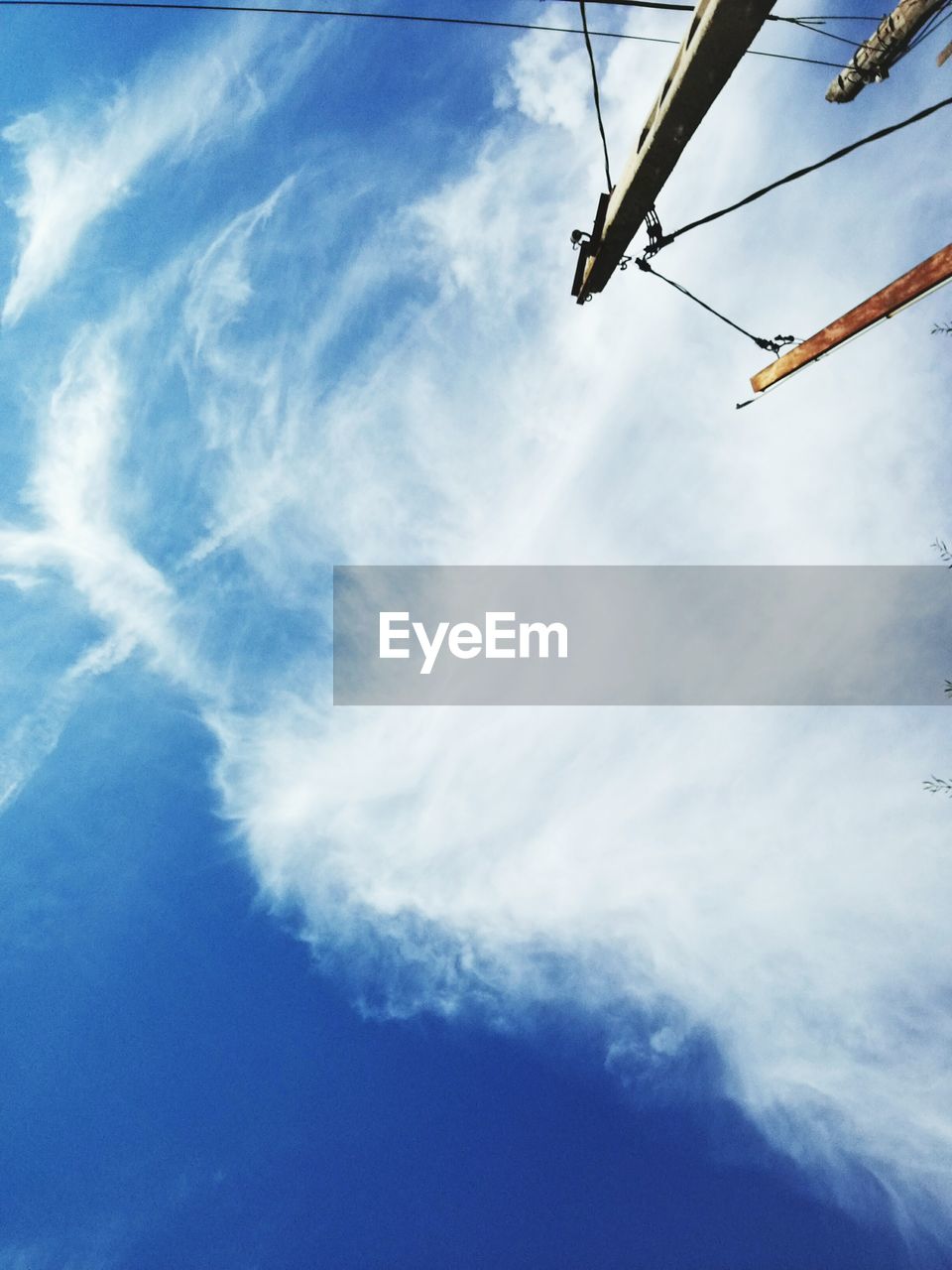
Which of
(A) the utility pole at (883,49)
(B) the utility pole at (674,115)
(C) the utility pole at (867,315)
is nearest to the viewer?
(B) the utility pole at (674,115)

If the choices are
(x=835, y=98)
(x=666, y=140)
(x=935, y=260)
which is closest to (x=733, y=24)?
(x=666, y=140)

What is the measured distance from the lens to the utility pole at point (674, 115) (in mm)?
4945

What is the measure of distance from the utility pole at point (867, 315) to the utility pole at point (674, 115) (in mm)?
2124

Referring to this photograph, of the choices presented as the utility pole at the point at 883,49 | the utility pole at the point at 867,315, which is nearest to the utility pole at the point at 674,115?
the utility pole at the point at 867,315

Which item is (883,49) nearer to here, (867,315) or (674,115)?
(867,315)

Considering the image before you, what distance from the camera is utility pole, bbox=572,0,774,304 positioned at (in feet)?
16.2

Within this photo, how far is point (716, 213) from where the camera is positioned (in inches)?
244

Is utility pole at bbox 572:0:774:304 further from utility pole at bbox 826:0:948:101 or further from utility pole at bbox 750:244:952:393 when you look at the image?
utility pole at bbox 826:0:948:101

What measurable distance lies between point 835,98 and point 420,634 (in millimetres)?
14486

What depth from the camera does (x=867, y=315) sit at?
20.1 ft

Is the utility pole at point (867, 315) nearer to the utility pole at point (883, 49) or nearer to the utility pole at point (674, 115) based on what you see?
the utility pole at point (674, 115)

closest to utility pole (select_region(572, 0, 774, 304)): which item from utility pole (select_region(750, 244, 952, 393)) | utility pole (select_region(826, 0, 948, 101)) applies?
utility pole (select_region(750, 244, 952, 393))

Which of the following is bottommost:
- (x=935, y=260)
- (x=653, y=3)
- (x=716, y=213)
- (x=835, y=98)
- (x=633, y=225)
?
(x=935, y=260)

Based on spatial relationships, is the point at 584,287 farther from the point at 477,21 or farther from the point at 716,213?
the point at 477,21
